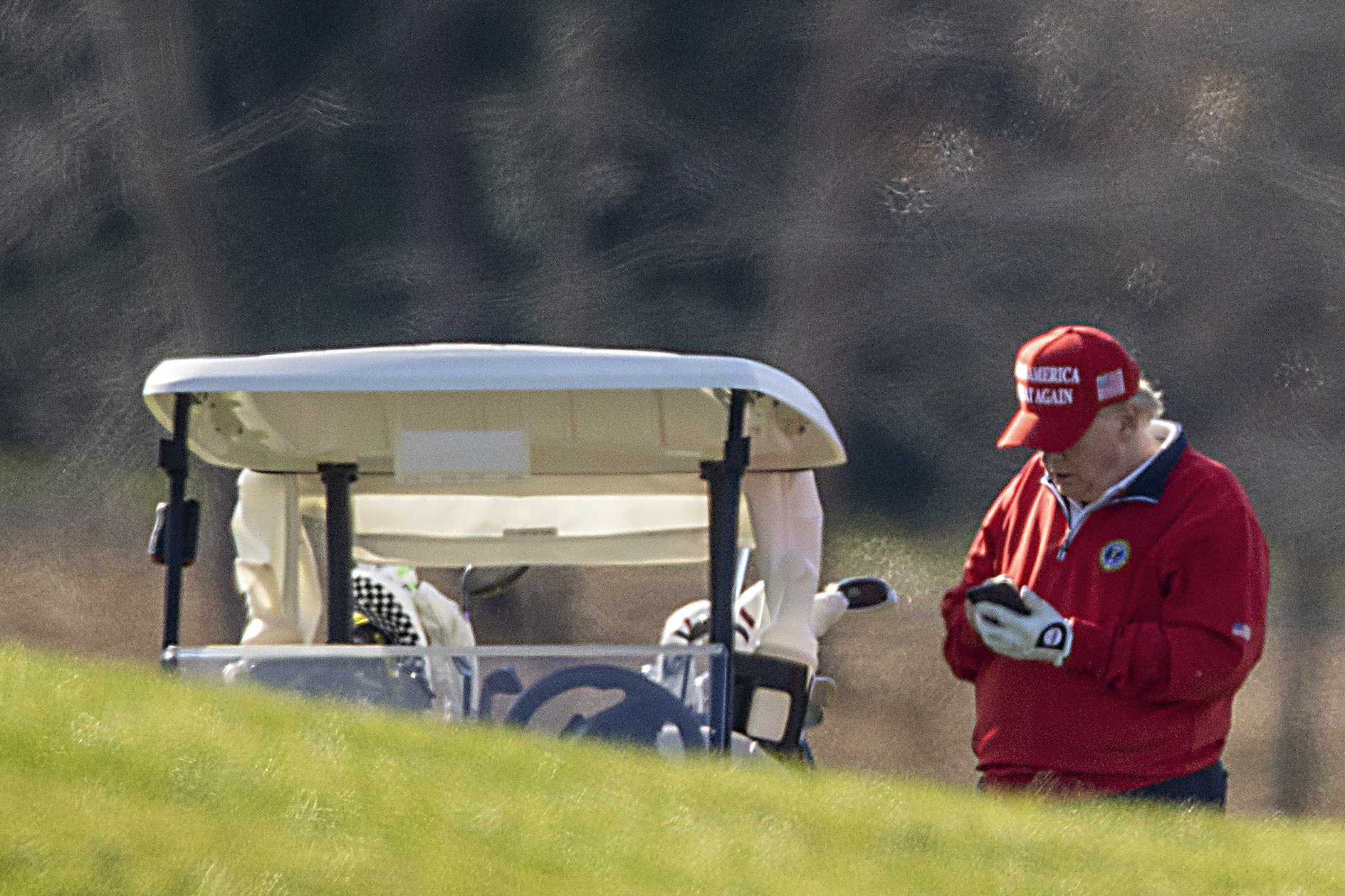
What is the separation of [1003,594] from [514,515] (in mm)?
3073

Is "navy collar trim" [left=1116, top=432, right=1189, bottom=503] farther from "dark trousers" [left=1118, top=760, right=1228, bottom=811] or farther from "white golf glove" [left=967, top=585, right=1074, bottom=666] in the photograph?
"dark trousers" [left=1118, top=760, right=1228, bottom=811]

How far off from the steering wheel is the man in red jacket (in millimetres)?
644

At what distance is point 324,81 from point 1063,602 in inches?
313

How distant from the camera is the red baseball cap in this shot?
3.32 meters

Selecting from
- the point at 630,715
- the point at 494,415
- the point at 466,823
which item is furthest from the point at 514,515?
the point at 466,823

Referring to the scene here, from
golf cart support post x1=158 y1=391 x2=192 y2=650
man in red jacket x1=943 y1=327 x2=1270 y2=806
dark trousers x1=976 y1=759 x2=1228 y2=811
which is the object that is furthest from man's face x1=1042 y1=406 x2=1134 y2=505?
golf cart support post x1=158 y1=391 x2=192 y2=650

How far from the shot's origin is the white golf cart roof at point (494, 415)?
388 centimetres

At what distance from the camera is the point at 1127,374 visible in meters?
3.36

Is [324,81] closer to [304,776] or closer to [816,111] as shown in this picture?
[816,111]

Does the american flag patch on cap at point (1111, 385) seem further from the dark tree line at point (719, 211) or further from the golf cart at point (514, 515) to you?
the dark tree line at point (719, 211)

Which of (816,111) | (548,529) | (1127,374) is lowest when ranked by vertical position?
(548,529)

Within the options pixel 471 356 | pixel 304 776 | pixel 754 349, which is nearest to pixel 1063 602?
pixel 471 356

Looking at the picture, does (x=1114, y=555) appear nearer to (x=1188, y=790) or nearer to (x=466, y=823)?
(x=1188, y=790)

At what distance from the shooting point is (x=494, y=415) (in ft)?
14.5
